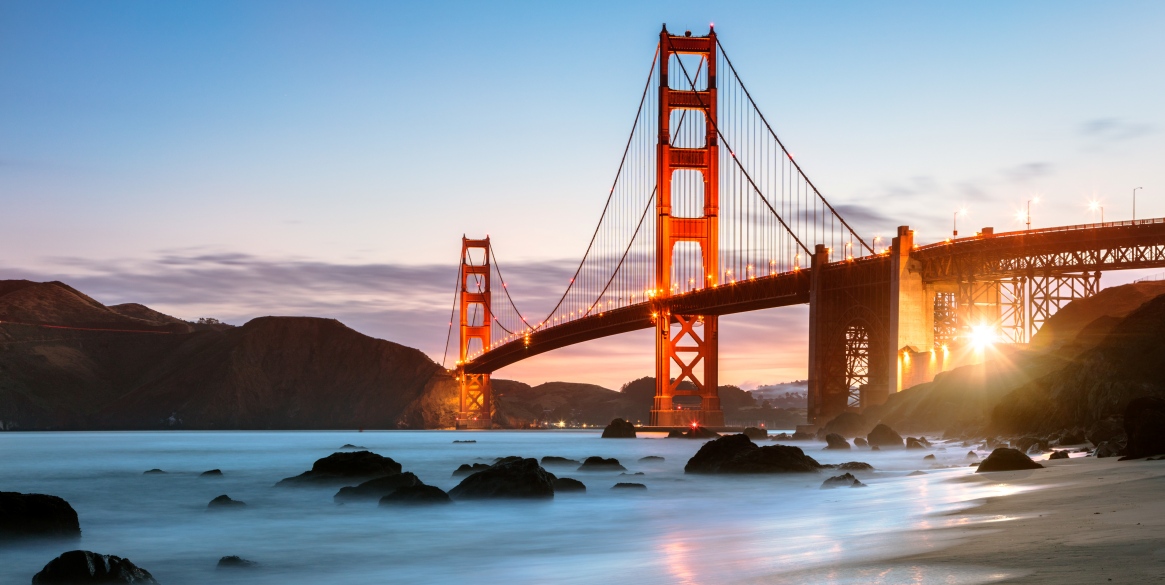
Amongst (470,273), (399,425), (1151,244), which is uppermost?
(470,273)

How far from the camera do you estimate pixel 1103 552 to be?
20.7ft

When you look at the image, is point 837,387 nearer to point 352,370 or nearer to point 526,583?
point 526,583

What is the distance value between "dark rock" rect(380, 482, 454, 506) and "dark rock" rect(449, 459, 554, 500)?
634mm

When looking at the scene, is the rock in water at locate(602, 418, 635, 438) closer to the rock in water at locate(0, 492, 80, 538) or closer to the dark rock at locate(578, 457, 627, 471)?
the dark rock at locate(578, 457, 627, 471)

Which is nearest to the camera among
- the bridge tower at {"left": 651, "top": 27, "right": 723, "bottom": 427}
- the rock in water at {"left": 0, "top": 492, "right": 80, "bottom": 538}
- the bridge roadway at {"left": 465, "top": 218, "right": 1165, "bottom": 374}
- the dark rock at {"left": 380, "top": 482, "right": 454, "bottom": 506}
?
the rock in water at {"left": 0, "top": 492, "right": 80, "bottom": 538}

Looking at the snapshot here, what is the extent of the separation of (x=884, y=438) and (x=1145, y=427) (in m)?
22.5

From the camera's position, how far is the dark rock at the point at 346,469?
79.6ft

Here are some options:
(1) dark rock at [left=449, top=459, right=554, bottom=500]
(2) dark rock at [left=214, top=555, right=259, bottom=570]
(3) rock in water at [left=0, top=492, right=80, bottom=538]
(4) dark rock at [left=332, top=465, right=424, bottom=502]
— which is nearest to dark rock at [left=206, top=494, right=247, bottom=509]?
(4) dark rock at [left=332, top=465, right=424, bottom=502]

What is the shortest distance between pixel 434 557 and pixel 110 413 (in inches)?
6071

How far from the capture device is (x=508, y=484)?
1859cm

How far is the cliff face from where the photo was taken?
15050cm

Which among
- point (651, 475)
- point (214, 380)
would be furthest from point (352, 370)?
point (651, 475)

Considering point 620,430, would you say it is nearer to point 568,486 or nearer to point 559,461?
point 559,461

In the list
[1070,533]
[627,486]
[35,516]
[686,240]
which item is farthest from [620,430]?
[1070,533]
